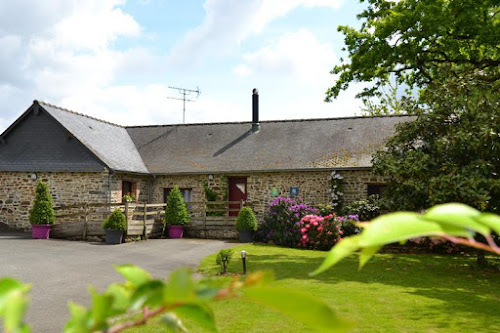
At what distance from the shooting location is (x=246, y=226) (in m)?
17.7

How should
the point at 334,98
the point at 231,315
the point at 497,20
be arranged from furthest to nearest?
the point at 334,98 → the point at 497,20 → the point at 231,315

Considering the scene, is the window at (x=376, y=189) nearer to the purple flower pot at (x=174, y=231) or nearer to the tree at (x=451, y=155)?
the tree at (x=451, y=155)

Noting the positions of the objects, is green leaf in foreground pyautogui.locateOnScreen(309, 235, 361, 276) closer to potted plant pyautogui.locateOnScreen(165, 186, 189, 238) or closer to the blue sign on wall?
potted plant pyautogui.locateOnScreen(165, 186, 189, 238)

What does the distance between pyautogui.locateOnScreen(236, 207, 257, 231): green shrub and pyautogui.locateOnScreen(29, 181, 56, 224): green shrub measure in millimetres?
7041

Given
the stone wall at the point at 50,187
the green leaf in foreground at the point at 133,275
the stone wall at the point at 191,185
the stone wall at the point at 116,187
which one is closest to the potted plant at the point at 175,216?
the stone wall at the point at 116,187

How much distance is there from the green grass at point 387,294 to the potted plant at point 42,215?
7300 mm

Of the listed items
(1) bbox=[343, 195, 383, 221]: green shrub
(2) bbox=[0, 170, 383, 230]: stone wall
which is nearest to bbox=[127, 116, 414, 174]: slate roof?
(2) bbox=[0, 170, 383, 230]: stone wall

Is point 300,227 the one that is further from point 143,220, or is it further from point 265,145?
point 143,220

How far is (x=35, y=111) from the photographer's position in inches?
786

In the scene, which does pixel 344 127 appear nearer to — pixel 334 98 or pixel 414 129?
pixel 334 98

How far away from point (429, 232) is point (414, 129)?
551 inches

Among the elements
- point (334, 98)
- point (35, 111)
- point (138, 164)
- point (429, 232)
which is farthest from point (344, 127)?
point (429, 232)

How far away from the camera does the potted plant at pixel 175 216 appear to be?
1867 cm

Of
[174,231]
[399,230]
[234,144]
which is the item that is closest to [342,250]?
[399,230]
